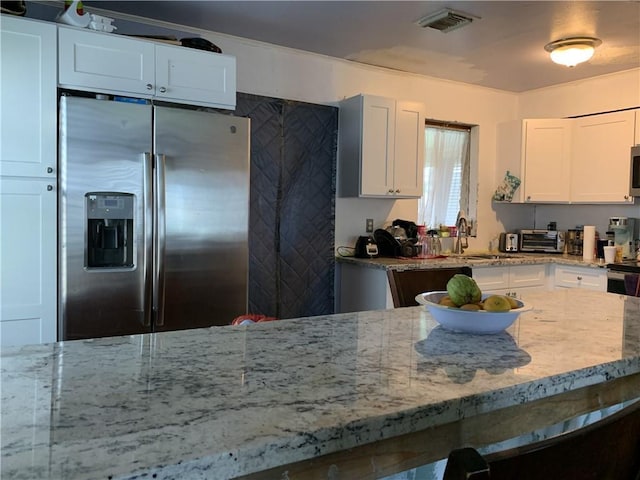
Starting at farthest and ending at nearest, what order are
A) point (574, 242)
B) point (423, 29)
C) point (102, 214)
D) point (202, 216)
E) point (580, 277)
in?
1. point (574, 242)
2. point (580, 277)
3. point (423, 29)
4. point (202, 216)
5. point (102, 214)

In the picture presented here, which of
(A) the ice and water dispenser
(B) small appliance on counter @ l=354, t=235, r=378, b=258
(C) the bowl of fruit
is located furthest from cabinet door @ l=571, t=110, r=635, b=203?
(A) the ice and water dispenser

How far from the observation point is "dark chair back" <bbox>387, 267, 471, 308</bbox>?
208cm

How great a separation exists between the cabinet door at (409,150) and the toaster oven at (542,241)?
55.7 inches

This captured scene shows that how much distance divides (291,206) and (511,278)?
187cm

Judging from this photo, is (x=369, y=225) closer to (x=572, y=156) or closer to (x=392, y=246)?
(x=392, y=246)

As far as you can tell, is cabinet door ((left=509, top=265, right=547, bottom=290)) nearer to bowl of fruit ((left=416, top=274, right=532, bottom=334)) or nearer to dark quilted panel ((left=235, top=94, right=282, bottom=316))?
dark quilted panel ((left=235, top=94, right=282, bottom=316))

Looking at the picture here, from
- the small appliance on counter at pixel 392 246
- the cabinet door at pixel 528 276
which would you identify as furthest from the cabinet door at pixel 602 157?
the small appliance on counter at pixel 392 246

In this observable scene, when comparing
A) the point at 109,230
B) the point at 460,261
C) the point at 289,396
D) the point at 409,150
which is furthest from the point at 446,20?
the point at 289,396

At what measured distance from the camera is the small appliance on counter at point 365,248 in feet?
13.2

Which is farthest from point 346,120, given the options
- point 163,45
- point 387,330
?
point 387,330

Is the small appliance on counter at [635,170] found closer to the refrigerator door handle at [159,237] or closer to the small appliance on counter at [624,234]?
the small appliance on counter at [624,234]

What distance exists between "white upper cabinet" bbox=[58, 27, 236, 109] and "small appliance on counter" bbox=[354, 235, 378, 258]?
1596mm

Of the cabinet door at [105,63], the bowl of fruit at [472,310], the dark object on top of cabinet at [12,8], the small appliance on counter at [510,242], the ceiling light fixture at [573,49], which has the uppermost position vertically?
the ceiling light fixture at [573,49]

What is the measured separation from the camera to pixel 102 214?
246 centimetres
